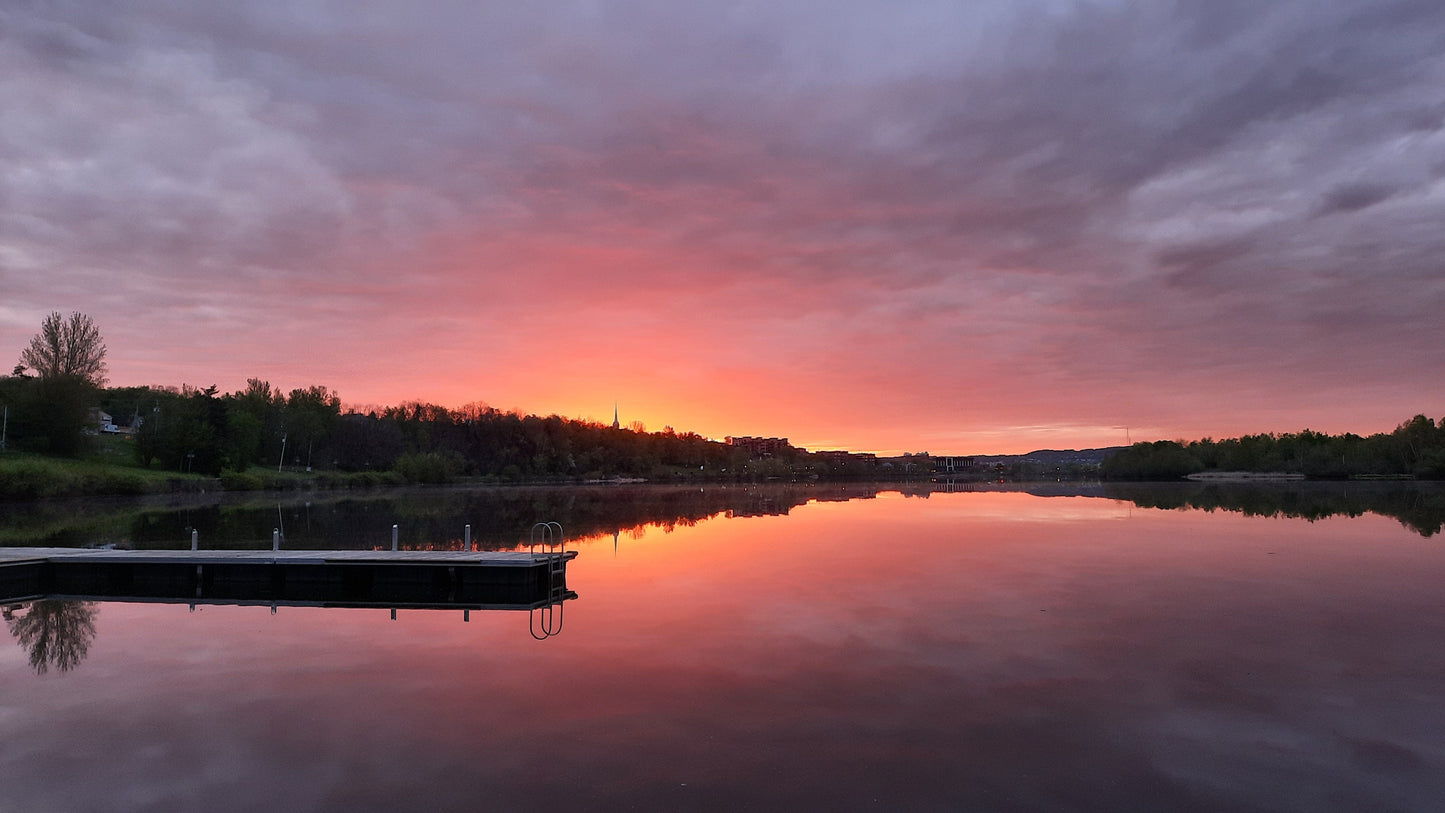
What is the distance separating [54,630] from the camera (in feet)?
53.8

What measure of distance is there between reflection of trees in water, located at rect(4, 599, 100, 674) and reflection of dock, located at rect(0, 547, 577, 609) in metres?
1.46

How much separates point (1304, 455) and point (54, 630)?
167524mm

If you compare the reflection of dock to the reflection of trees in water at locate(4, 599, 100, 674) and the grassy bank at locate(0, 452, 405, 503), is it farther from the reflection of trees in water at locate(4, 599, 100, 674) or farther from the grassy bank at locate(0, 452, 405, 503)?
the grassy bank at locate(0, 452, 405, 503)

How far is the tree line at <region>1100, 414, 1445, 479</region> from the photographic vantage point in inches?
4678

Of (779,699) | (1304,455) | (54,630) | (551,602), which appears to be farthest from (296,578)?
(1304,455)

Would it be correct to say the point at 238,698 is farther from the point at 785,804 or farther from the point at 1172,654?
the point at 1172,654

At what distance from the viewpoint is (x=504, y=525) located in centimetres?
3962

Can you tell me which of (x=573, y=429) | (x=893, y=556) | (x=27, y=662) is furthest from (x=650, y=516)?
(x=573, y=429)

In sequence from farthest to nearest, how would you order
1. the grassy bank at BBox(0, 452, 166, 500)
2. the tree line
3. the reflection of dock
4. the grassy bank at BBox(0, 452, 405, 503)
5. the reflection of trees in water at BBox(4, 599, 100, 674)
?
the tree line, the grassy bank at BBox(0, 452, 405, 503), the grassy bank at BBox(0, 452, 166, 500), the reflection of dock, the reflection of trees in water at BBox(4, 599, 100, 674)

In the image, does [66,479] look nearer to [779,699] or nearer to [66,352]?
[66,352]

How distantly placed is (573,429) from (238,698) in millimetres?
155330

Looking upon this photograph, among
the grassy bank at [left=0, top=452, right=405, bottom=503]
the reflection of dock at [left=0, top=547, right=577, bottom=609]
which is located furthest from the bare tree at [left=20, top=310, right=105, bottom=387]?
the reflection of dock at [left=0, top=547, right=577, bottom=609]

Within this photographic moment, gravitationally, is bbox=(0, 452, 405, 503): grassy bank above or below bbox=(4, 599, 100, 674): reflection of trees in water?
above

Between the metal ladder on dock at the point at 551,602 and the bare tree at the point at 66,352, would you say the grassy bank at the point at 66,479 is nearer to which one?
the bare tree at the point at 66,352
